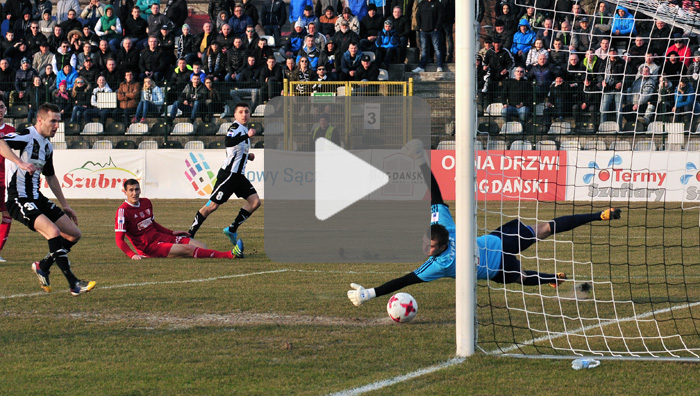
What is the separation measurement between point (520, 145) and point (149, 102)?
1098cm

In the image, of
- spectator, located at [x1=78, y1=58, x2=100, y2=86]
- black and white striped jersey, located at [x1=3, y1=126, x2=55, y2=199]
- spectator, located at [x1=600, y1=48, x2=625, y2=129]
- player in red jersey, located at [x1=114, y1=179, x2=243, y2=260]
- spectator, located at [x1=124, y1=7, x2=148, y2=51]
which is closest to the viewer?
black and white striped jersey, located at [x1=3, y1=126, x2=55, y2=199]

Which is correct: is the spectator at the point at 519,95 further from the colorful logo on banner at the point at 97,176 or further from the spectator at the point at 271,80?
the colorful logo on banner at the point at 97,176

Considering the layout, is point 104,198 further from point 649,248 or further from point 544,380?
point 544,380

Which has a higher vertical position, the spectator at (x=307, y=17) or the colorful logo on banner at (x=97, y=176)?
the spectator at (x=307, y=17)

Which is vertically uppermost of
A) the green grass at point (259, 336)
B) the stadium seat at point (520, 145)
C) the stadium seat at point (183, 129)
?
the stadium seat at point (183, 129)

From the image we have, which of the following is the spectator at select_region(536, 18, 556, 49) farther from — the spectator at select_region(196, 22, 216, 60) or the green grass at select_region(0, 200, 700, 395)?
the green grass at select_region(0, 200, 700, 395)

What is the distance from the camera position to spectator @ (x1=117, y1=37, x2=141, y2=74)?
26.2 metres

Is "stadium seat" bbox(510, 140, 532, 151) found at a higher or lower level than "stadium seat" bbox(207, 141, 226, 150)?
higher

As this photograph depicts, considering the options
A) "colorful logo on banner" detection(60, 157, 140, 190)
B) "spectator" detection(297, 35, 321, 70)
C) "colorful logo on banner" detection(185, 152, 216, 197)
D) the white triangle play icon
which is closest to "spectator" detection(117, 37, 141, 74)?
"colorful logo on banner" detection(60, 157, 140, 190)

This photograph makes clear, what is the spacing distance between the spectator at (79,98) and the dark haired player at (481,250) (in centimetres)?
1823

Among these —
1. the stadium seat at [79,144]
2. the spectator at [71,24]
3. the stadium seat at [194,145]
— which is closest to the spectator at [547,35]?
the stadium seat at [194,145]

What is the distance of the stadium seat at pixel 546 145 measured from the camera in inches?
813

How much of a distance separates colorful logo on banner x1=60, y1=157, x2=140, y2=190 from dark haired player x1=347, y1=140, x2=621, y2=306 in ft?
54.6

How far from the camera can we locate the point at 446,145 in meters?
22.8
